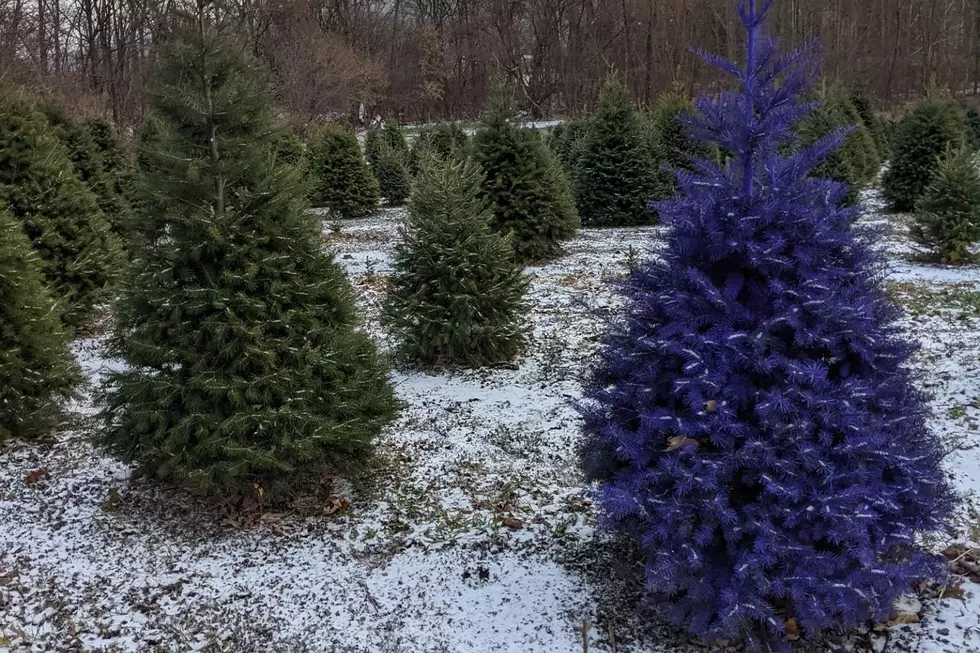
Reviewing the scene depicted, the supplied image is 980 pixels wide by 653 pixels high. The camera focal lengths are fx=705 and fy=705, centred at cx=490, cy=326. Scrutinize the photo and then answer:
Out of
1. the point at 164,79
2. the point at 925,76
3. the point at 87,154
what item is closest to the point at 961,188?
the point at 164,79

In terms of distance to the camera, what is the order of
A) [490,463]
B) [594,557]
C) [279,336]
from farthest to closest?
[490,463]
[279,336]
[594,557]

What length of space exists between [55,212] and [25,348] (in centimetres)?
319

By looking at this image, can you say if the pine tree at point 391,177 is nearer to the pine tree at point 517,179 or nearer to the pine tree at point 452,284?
the pine tree at point 517,179

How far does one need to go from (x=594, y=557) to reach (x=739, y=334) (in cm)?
150

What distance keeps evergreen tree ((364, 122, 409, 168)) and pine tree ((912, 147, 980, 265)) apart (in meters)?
12.0

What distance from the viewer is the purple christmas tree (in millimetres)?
2420

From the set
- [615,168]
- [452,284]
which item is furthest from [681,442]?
[615,168]

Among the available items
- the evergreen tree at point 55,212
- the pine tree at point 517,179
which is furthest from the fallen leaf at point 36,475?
the pine tree at point 517,179

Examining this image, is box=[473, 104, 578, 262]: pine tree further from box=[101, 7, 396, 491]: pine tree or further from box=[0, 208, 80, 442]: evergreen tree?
box=[101, 7, 396, 491]: pine tree

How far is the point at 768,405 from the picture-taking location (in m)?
2.38

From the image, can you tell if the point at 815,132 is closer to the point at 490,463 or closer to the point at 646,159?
the point at 646,159

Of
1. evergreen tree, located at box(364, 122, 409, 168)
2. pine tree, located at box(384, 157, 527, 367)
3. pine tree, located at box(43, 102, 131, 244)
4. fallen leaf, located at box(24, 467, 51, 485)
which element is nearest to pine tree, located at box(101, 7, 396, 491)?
fallen leaf, located at box(24, 467, 51, 485)

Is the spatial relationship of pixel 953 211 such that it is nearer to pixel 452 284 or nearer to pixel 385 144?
pixel 452 284

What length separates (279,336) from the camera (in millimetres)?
3689
